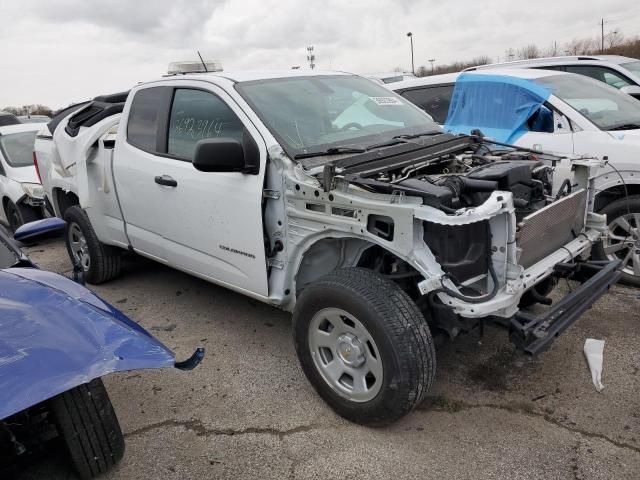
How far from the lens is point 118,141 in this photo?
180 inches

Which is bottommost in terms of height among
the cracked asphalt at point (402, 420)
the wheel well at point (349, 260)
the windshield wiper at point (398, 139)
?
the cracked asphalt at point (402, 420)

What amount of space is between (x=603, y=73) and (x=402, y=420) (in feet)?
22.8

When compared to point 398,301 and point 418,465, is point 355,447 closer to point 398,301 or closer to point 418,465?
point 418,465

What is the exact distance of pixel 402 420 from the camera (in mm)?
2955

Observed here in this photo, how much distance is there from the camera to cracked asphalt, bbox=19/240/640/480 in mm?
2602

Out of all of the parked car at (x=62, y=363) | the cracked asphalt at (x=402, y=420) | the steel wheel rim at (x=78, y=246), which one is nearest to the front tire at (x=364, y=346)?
the cracked asphalt at (x=402, y=420)

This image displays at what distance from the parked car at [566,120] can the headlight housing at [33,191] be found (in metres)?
5.37

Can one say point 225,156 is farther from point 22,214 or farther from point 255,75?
point 22,214

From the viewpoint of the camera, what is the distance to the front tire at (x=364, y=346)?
259cm

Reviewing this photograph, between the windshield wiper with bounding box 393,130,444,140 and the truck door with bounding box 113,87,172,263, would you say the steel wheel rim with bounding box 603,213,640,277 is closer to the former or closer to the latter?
the windshield wiper with bounding box 393,130,444,140

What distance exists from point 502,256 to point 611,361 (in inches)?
58.2

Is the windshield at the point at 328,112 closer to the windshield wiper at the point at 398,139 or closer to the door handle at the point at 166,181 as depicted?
the windshield wiper at the point at 398,139

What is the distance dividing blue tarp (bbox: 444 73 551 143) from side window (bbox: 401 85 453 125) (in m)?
0.15

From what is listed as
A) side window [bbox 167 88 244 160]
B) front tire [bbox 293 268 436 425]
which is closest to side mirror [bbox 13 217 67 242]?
side window [bbox 167 88 244 160]
